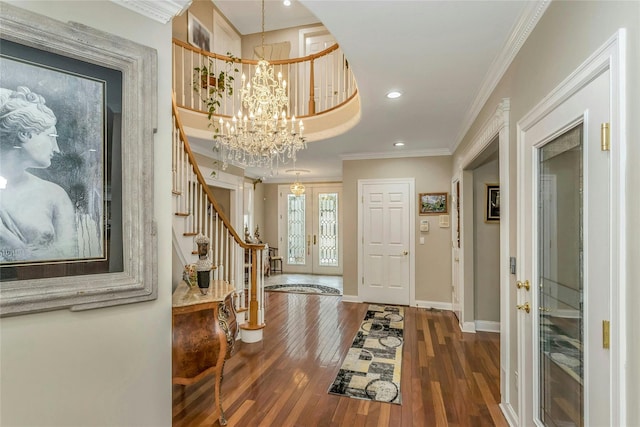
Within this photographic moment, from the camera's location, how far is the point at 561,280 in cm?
157

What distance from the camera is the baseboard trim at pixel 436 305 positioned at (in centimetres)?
504

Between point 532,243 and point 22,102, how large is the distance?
8.02ft

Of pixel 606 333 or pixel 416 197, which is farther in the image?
pixel 416 197

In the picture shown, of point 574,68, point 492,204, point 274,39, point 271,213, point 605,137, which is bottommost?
point 271,213

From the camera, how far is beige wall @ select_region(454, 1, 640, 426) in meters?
1.01

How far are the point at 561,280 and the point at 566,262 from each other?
0.11 m

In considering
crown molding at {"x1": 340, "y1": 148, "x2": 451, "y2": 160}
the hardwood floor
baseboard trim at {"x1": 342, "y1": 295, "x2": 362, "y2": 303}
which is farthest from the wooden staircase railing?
crown molding at {"x1": 340, "y1": 148, "x2": 451, "y2": 160}

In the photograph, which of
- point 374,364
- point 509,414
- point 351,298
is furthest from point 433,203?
point 509,414

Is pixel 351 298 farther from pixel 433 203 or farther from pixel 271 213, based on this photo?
pixel 271 213

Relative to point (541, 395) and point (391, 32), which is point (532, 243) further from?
point (391, 32)

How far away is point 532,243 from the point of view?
1.83m

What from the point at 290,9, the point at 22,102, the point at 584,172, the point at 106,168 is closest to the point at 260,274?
the point at 106,168

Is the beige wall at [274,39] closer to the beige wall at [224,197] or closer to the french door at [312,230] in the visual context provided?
the beige wall at [224,197]

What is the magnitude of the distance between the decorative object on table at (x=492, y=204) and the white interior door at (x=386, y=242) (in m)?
1.28
